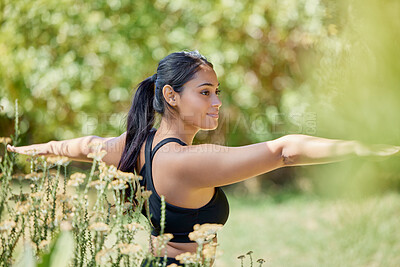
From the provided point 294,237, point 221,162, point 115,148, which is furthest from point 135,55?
point 221,162

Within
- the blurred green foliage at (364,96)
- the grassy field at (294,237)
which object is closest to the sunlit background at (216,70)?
the grassy field at (294,237)

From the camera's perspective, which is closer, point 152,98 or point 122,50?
point 152,98

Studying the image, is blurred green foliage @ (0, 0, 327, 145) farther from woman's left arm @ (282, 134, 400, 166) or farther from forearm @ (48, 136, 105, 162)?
woman's left arm @ (282, 134, 400, 166)

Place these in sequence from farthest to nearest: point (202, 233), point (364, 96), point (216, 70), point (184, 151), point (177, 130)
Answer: point (216, 70) < point (177, 130) < point (184, 151) < point (202, 233) < point (364, 96)

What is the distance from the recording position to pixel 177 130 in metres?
1.95

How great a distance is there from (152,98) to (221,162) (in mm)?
714

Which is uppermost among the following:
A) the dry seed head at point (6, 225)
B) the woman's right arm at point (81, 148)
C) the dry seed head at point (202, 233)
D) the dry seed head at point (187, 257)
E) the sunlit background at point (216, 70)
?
the sunlit background at point (216, 70)

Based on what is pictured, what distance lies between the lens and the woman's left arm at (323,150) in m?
0.84

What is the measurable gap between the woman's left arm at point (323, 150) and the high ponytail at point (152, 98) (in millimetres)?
652

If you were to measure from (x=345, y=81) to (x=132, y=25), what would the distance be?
5691 mm

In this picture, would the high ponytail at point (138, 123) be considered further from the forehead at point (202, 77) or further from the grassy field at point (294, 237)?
the grassy field at point (294, 237)

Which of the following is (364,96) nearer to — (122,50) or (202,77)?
(202,77)

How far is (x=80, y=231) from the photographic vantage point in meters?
1.46

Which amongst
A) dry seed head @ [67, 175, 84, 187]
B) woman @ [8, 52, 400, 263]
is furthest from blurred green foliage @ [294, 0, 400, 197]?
dry seed head @ [67, 175, 84, 187]
